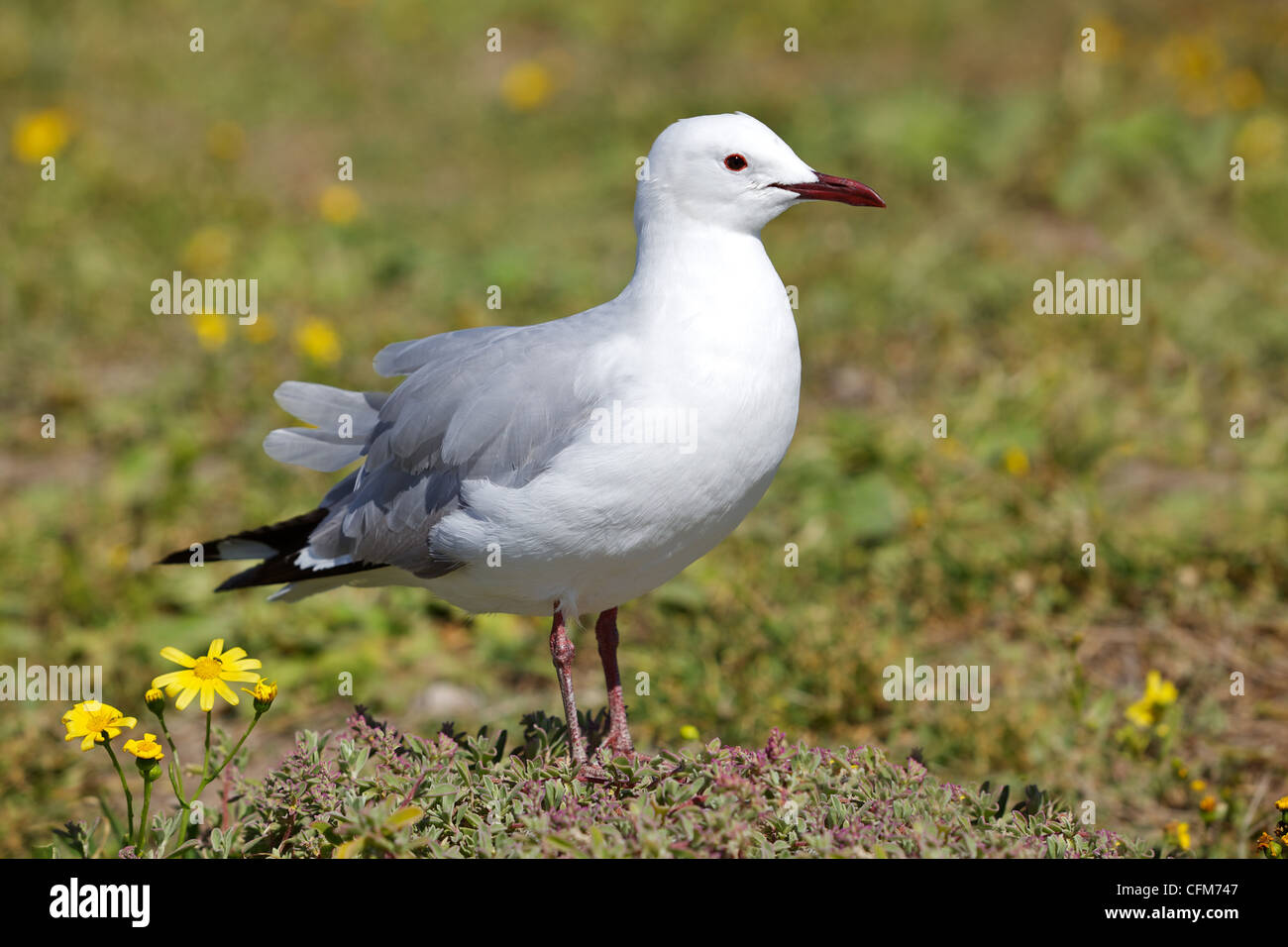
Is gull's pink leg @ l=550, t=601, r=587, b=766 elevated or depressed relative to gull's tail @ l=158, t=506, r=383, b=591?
depressed

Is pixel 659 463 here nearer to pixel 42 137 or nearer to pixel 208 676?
pixel 208 676

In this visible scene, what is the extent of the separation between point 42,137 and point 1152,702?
22.2 feet

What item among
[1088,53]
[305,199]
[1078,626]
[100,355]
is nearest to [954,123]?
[1088,53]

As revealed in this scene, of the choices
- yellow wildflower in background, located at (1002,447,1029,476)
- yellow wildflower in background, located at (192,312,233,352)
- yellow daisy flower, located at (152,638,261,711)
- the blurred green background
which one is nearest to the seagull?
yellow daisy flower, located at (152,638,261,711)

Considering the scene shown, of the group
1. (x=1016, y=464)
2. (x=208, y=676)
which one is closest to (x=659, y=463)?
(x=208, y=676)

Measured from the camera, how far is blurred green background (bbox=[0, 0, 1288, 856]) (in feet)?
14.7

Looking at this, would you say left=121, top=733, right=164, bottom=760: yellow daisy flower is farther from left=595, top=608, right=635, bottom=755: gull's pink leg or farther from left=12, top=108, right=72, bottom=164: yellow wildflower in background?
left=12, top=108, right=72, bottom=164: yellow wildflower in background

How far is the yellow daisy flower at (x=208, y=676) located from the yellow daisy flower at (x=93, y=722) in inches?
4.5

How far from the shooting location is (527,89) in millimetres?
9344

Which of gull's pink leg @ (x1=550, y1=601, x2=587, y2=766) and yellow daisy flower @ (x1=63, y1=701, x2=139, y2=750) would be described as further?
gull's pink leg @ (x1=550, y1=601, x2=587, y2=766)

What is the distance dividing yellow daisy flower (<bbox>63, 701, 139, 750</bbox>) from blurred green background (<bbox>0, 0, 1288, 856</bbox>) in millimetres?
1350

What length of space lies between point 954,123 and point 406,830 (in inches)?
273

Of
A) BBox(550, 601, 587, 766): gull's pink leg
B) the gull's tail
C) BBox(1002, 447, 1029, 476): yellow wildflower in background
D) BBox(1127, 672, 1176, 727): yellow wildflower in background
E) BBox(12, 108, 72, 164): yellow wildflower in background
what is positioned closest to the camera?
BBox(550, 601, 587, 766): gull's pink leg

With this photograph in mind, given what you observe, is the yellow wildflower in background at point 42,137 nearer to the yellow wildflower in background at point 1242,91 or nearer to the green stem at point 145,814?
the green stem at point 145,814
